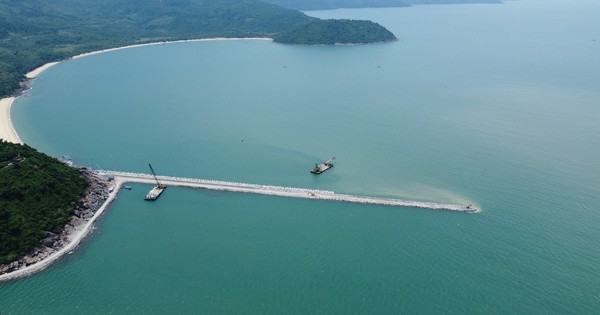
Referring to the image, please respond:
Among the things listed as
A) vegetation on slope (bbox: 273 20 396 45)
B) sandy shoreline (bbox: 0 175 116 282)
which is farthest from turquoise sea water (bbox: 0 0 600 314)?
vegetation on slope (bbox: 273 20 396 45)

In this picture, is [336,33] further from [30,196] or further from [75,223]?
[30,196]

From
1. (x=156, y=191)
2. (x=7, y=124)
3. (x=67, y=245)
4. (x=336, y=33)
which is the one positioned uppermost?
(x=336, y=33)

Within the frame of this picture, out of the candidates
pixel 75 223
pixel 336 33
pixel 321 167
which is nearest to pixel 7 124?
pixel 75 223

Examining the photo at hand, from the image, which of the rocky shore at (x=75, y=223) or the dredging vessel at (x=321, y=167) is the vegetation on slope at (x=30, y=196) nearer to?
the rocky shore at (x=75, y=223)

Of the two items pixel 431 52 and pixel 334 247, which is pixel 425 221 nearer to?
pixel 334 247

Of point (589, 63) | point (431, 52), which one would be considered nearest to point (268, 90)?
point (431, 52)

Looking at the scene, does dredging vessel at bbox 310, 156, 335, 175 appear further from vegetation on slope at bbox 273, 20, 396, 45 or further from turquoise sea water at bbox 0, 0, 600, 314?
vegetation on slope at bbox 273, 20, 396, 45
